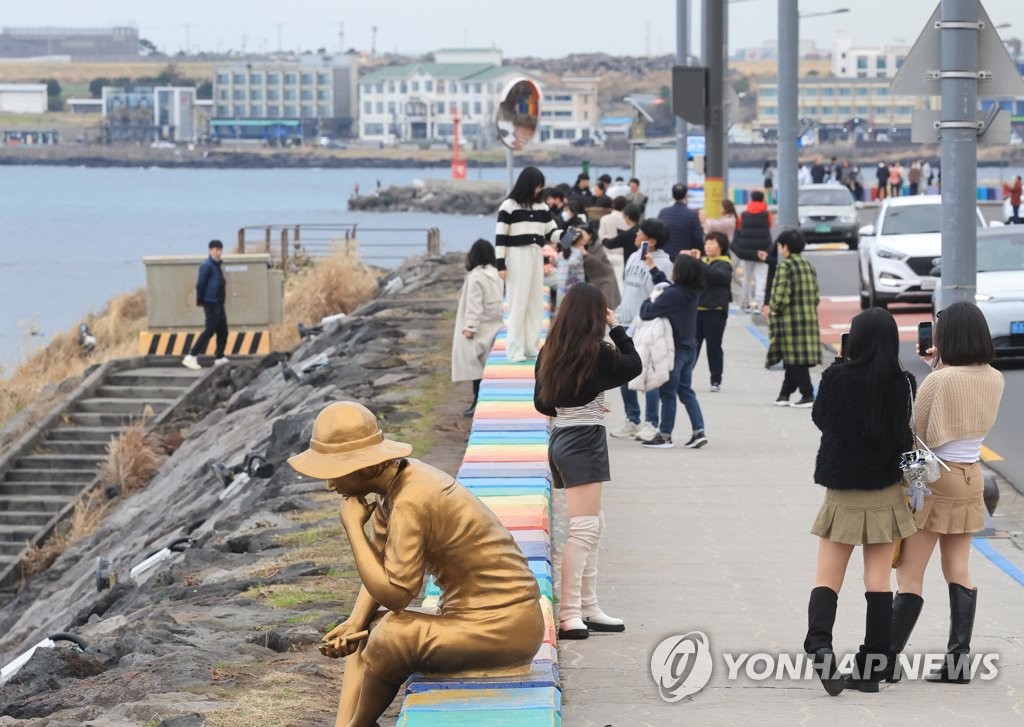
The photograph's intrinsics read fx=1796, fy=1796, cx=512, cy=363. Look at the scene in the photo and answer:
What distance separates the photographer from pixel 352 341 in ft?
84.3

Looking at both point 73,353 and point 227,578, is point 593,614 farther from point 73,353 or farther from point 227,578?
point 73,353

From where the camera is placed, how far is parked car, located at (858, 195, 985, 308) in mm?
25969

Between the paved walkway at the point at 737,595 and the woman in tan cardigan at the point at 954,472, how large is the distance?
280 mm

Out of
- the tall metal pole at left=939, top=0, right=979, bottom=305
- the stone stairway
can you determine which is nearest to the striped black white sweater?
the tall metal pole at left=939, top=0, right=979, bottom=305

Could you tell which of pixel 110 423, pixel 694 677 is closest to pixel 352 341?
pixel 110 423

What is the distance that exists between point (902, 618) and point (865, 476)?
78 centimetres

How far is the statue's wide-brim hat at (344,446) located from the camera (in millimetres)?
6316

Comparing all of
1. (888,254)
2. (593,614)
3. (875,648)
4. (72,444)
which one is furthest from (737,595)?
(72,444)

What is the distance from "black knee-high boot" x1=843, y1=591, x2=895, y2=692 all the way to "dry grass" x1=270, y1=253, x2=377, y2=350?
88.2 ft

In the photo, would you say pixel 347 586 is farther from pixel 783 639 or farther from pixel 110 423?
pixel 110 423

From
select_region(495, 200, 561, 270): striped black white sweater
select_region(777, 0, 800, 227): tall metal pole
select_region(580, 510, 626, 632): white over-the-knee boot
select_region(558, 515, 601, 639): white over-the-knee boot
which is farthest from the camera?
select_region(777, 0, 800, 227): tall metal pole

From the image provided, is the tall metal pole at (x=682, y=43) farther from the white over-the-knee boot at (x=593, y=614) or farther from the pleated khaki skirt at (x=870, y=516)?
the pleated khaki skirt at (x=870, y=516)

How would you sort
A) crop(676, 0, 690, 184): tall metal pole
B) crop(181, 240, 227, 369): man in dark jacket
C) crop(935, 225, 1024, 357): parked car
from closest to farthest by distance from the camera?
crop(935, 225, 1024, 357): parked car
crop(181, 240, 227, 369): man in dark jacket
crop(676, 0, 690, 184): tall metal pole

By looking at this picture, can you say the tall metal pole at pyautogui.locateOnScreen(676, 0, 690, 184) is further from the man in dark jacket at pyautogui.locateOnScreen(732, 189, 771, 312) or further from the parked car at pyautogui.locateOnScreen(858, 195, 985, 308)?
the man in dark jacket at pyautogui.locateOnScreen(732, 189, 771, 312)
